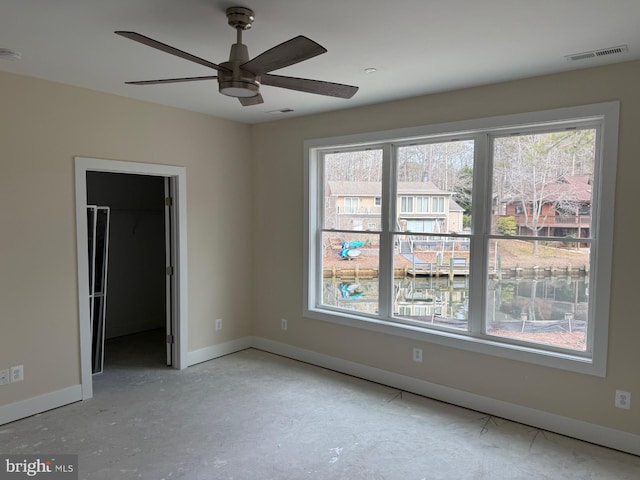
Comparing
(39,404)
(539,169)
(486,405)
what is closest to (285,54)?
(539,169)

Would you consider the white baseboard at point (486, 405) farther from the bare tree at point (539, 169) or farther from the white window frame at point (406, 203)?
the white window frame at point (406, 203)

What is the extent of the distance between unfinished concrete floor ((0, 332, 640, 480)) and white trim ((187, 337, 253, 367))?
0.45 m

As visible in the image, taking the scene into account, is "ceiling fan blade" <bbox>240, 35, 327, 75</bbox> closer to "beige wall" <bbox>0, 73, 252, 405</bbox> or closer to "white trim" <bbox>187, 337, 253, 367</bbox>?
"beige wall" <bbox>0, 73, 252, 405</bbox>

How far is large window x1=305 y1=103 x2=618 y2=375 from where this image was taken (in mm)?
3066

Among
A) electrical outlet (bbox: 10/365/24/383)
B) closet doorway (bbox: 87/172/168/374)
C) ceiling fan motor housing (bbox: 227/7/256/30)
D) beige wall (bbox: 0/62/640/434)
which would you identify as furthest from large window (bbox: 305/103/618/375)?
electrical outlet (bbox: 10/365/24/383)

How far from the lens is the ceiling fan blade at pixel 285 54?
1.79 metres

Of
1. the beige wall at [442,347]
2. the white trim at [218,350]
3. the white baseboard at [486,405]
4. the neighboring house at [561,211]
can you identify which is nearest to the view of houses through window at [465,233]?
the neighboring house at [561,211]

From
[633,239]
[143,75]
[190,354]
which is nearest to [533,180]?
[633,239]

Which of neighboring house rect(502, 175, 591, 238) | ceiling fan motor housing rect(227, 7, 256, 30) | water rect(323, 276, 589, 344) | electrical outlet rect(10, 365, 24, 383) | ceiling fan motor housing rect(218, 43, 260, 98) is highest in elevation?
ceiling fan motor housing rect(227, 7, 256, 30)

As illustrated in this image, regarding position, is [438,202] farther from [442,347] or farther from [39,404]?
[39,404]

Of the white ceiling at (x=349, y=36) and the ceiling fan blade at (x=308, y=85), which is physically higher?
the white ceiling at (x=349, y=36)

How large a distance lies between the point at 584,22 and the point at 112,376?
4.71 m

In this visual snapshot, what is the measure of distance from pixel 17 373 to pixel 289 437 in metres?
2.20

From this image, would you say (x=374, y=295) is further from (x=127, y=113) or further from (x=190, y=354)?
(x=127, y=113)
